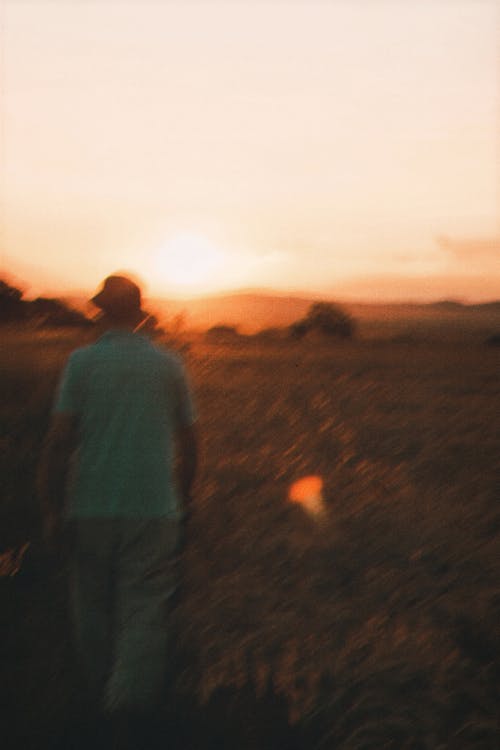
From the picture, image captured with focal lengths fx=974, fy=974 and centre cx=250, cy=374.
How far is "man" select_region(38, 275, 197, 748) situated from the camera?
352 cm

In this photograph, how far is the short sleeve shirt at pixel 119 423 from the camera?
3.51 m

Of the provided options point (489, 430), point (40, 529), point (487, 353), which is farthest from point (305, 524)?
point (487, 353)

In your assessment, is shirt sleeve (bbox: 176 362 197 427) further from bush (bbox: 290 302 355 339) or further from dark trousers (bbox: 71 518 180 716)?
bush (bbox: 290 302 355 339)

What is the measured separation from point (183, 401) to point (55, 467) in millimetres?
541

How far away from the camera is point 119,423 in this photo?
3.51m

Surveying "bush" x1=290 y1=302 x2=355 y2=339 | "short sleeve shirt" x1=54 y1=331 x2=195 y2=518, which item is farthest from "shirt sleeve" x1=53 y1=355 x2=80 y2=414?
"bush" x1=290 y1=302 x2=355 y2=339

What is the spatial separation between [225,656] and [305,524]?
6.78 ft

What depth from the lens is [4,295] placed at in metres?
11.5

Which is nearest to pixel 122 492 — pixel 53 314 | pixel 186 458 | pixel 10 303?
pixel 186 458

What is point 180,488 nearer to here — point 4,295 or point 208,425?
point 208,425

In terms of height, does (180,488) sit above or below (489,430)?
above

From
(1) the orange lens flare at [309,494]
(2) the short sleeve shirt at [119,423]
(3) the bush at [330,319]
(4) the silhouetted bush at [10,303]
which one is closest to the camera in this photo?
(2) the short sleeve shirt at [119,423]

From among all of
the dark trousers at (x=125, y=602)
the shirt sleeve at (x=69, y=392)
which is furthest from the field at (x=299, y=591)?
the shirt sleeve at (x=69, y=392)

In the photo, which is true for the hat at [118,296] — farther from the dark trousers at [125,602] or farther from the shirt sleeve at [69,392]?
the dark trousers at [125,602]
